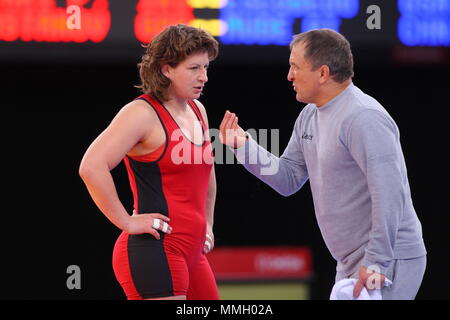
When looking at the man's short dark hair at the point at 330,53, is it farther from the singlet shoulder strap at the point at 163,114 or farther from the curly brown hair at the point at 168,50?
the singlet shoulder strap at the point at 163,114

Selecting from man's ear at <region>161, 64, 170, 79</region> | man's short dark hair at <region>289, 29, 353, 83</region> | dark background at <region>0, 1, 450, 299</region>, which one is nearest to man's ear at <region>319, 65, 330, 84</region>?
man's short dark hair at <region>289, 29, 353, 83</region>

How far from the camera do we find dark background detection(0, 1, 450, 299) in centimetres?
421

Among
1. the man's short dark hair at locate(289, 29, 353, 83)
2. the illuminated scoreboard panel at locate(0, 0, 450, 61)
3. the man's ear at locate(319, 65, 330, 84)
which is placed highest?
the illuminated scoreboard panel at locate(0, 0, 450, 61)

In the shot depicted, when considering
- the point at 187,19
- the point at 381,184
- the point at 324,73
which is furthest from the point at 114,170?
the point at 381,184

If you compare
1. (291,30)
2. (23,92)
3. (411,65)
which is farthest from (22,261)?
(411,65)

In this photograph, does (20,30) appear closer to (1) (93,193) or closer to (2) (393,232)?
(1) (93,193)

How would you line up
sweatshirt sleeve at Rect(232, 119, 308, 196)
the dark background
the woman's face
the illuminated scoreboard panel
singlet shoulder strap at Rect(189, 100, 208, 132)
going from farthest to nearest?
the dark background < the illuminated scoreboard panel < sweatshirt sleeve at Rect(232, 119, 308, 196) < singlet shoulder strap at Rect(189, 100, 208, 132) < the woman's face

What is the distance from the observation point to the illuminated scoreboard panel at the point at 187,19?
11.2 feet

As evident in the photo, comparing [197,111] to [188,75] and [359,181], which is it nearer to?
[188,75]

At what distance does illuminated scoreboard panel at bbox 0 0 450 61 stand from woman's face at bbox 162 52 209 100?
735 mm

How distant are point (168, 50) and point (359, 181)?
2.31 ft

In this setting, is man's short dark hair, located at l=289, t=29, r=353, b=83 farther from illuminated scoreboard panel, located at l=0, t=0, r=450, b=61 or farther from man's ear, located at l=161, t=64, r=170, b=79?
illuminated scoreboard panel, located at l=0, t=0, r=450, b=61

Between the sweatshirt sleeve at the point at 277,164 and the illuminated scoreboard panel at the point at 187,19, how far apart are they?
690 millimetres

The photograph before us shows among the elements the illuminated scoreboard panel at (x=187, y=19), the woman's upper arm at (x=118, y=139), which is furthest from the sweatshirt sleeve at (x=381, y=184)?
the illuminated scoreboard panel at (x=187, y=19)
